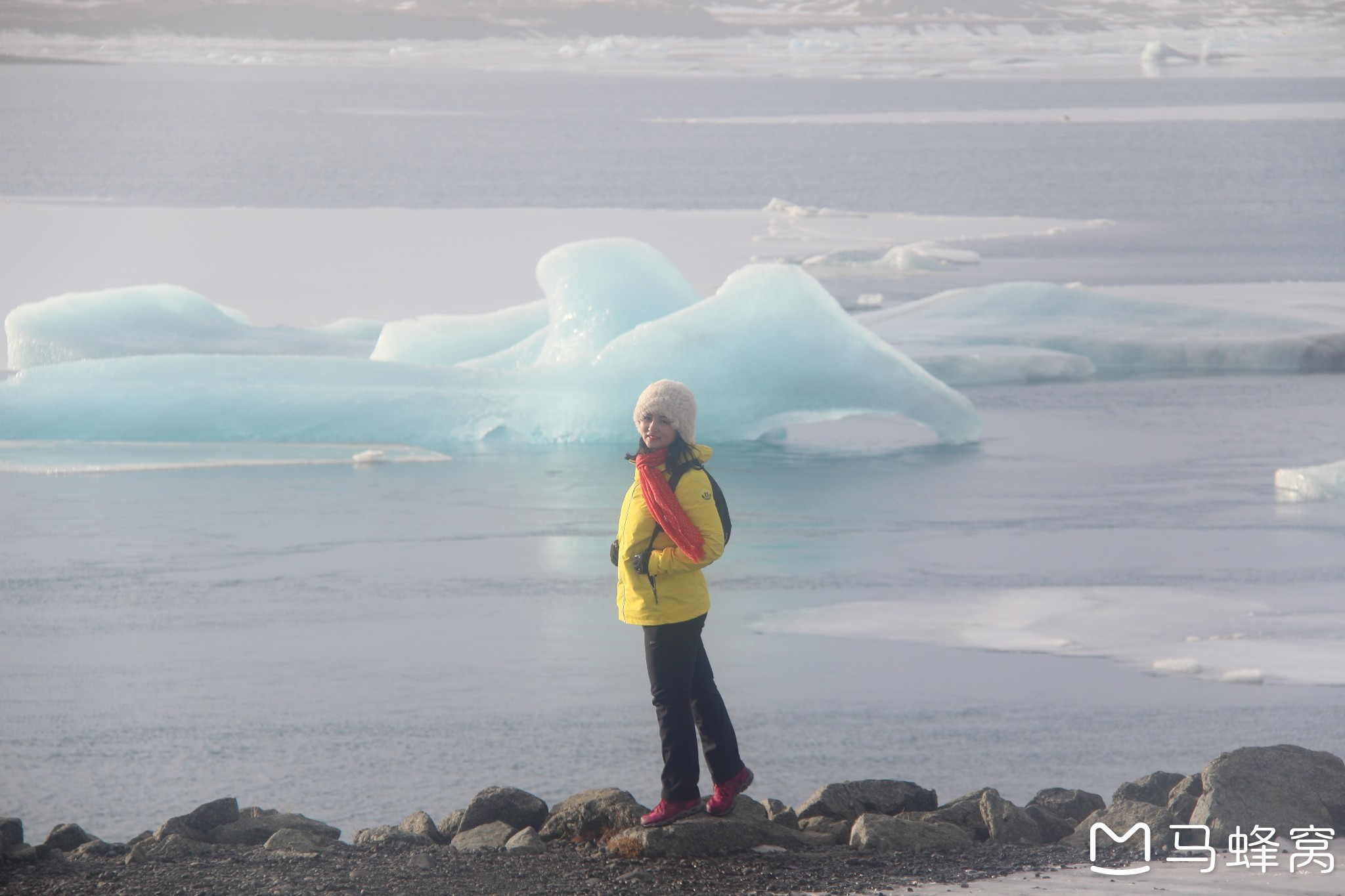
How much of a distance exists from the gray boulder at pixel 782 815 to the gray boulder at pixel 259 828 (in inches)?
30.7

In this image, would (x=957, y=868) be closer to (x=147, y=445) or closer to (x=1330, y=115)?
(x=147, y=445)

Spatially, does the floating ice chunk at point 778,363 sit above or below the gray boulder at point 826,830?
above

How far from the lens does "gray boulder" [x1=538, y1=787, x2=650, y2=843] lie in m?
2.54

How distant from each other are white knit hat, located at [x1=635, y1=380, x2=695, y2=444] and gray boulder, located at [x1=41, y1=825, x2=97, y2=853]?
127 centimetres

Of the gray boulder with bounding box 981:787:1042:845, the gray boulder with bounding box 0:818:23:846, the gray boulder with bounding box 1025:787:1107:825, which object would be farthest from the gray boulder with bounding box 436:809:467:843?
the gray boulder with bounding box 1025:787:1107:825

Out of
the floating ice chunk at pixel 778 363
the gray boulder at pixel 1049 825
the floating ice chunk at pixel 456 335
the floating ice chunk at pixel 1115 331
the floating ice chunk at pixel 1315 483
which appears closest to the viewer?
the gray boulder at pixel 1049 825

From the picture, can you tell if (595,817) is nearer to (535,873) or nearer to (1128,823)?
(535,873)

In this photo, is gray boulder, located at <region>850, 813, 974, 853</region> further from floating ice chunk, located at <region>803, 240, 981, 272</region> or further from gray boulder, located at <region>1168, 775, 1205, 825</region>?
floating ice chunk, located at <region>803, 240, 981, 272</region>

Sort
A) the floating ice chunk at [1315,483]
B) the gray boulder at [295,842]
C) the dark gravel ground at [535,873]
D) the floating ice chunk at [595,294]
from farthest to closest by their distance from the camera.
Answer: the floating ice chunk at [595,294], the floating ice chunk at [1315,483], the gray boulder at [295,842], the dark gravel ground at [535,873]

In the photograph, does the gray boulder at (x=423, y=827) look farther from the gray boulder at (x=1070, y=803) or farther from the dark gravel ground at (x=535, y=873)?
the gray boulder at (x=1070, y=803)

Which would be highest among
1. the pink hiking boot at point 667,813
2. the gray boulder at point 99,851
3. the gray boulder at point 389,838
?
the pink hiking boot at point 667,813

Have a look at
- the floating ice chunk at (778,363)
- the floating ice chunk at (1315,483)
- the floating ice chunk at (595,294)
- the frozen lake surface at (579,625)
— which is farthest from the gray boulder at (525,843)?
the floating ice chunk at (595,294)

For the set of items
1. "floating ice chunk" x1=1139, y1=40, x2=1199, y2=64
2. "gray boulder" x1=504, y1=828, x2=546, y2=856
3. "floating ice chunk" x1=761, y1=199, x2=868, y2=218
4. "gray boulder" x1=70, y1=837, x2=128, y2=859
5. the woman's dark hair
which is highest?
"floating ice chunk" x1=1139, y1=40, x2=1199, y2=64

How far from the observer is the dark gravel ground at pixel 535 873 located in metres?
2.29
